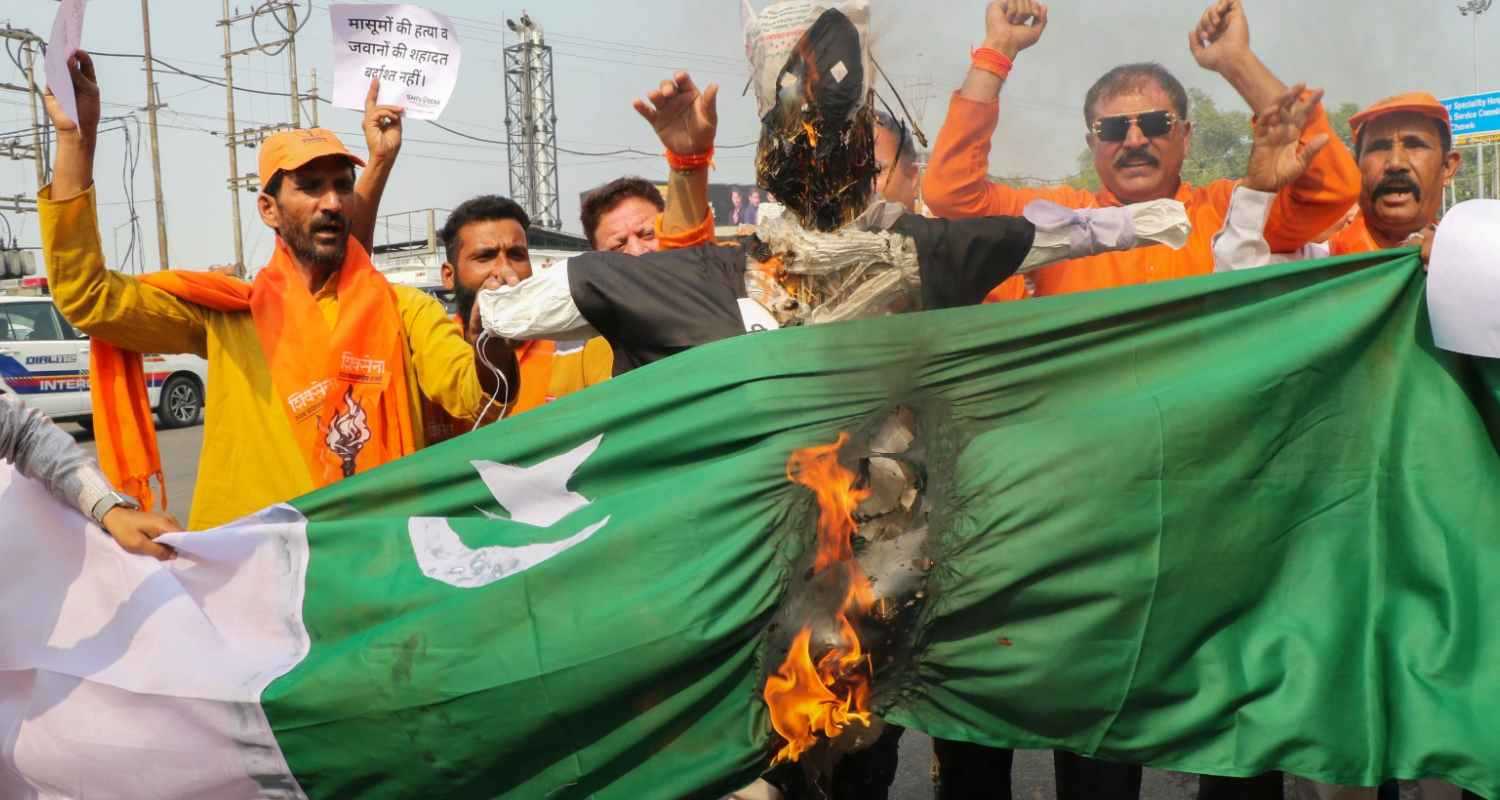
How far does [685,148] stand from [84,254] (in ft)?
4.93

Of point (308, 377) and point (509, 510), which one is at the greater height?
point (308, 377)

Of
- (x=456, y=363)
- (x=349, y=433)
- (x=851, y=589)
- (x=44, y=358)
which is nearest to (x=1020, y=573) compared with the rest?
(x=851, y=589)

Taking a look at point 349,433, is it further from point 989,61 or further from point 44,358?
point 44,358

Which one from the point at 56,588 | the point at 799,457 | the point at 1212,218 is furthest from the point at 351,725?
the point at 1212,218

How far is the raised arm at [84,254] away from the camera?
3518mm

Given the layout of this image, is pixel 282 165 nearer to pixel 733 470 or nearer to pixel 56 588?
pixel 56 588

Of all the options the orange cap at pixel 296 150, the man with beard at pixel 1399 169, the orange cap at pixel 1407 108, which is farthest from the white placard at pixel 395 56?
the orange cap at pixel 1407 108

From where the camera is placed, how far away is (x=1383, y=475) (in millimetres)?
3053

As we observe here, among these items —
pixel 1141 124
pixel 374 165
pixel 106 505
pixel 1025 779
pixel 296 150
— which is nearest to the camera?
pixel 106 505

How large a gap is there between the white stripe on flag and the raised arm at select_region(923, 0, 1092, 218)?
1.73m

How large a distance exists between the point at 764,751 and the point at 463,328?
1.83 m

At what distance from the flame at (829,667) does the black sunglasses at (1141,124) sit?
4.52 ft

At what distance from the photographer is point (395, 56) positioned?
435 cm

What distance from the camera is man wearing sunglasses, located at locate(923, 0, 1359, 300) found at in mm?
3537
